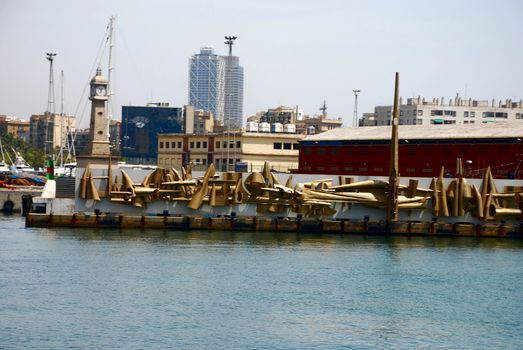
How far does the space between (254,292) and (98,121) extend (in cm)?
6763

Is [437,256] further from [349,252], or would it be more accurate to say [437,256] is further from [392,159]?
[392,159]

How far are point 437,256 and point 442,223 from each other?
977 centimetres

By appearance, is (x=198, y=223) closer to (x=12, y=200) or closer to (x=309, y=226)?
A: (x=309, y=226)

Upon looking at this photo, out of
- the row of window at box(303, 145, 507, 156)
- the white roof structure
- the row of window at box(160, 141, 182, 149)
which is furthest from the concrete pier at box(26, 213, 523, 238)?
the row of window at box(160, 141, 182, 149)

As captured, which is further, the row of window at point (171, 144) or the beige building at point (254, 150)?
the row of window at point (171, 144)

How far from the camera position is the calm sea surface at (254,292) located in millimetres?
36219

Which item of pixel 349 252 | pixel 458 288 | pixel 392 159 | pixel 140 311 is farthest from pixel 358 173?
pixel 140 311

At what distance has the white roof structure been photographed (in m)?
79.6

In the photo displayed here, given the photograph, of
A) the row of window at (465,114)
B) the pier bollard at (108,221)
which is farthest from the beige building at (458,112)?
the pier bollard at (108,221)

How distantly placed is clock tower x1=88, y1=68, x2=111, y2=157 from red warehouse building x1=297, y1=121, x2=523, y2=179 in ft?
79.0

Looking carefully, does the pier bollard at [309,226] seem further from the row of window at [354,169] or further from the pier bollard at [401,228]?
the row of window at [354,169]

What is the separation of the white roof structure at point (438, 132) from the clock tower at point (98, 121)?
24746 millimetres

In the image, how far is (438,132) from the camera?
84.3 meters

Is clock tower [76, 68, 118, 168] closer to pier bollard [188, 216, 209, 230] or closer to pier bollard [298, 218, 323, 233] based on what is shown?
pier bollard [188, 216, 209, 230]
